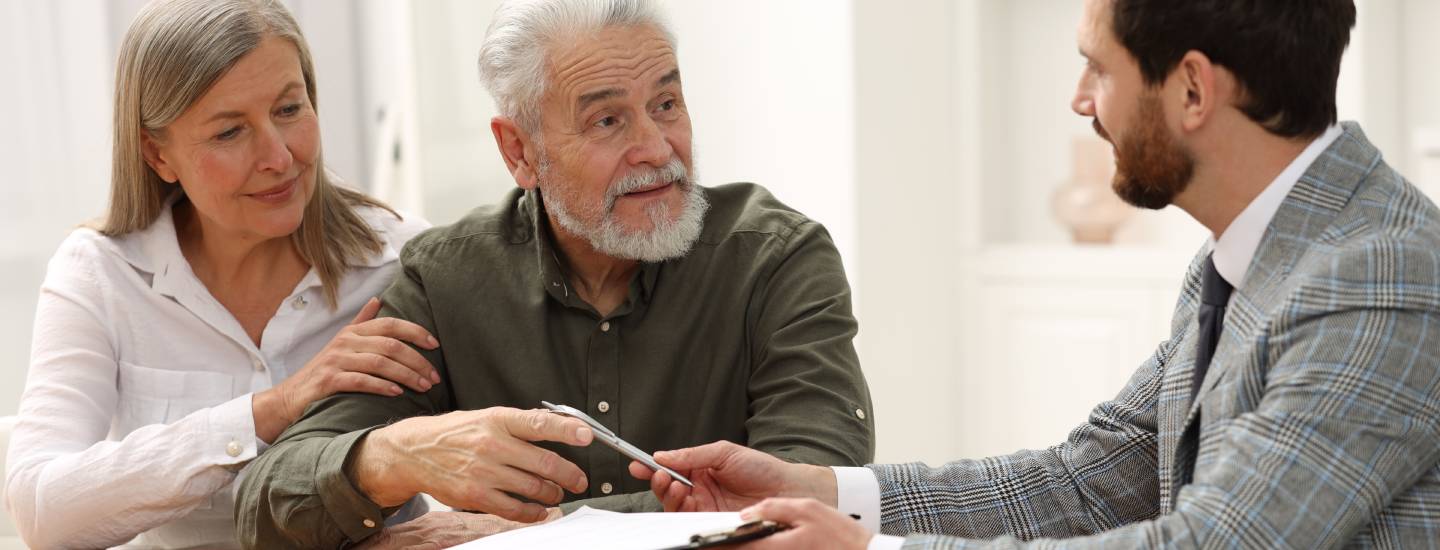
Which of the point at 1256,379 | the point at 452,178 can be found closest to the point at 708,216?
the point at 1256,379

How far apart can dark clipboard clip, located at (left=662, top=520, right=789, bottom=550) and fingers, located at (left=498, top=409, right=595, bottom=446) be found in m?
0.23

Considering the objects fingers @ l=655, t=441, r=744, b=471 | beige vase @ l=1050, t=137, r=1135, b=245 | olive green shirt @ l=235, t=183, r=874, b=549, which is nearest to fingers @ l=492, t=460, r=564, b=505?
fingers @ l=655, t=441, r=744, b=471

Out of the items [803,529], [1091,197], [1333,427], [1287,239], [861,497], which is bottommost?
[1091,197]

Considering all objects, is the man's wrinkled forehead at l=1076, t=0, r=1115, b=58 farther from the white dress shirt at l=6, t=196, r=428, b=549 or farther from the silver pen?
the white dress shirt at l=6, t=196, r=428, b=549

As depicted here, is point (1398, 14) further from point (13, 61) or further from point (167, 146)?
point (13, 61)

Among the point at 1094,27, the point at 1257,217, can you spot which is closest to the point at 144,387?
the point at 1094,27

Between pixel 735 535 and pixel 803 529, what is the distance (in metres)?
0.07

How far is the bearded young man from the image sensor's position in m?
1.19

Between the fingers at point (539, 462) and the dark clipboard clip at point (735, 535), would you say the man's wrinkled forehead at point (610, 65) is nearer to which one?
the fingers at point (539, 462)

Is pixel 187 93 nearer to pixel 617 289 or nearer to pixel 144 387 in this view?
pixel 144 387

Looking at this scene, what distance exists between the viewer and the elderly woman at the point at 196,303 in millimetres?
1910

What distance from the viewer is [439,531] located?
1.75 meters

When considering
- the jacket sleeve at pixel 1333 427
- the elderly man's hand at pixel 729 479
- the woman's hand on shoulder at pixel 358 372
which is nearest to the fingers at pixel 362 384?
the woman's hand on shoulder at pixel 358 372

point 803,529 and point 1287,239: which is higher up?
point 1287,239
